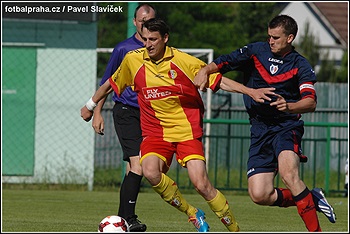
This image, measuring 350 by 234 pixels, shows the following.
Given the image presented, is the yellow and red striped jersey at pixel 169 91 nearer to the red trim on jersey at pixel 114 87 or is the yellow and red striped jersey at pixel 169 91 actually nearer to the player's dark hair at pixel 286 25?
the red trim on jersey at pixel 114 87

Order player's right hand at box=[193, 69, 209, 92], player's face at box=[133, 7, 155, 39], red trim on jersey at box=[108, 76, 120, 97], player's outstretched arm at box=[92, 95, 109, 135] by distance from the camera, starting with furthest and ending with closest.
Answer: player's face at box=[133, 7, 155, 39] → player's outstretched arm at box=[92, 95, 109, 135] → red trim on jersey at box=[108, 76, 120, 97] → player's right hand at box=[193, 69, 209, 92]

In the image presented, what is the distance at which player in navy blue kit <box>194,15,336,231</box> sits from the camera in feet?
26.1

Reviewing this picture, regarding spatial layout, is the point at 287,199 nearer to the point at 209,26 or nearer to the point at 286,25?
the point at 286,25

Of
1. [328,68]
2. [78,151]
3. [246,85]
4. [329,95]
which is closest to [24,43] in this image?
[78,151]

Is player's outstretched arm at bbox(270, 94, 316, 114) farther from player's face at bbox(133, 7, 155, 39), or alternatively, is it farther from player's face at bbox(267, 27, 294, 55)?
player's face at bbox(133, 7, 155, 39)

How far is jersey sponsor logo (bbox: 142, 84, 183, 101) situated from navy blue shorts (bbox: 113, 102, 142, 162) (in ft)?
3.11

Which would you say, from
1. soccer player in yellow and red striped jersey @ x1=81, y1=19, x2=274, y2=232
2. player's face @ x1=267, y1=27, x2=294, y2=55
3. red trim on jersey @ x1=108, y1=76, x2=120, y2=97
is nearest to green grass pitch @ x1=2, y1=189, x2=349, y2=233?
soccer player in yellow and red striped jersey @ x1=81, y1=19, x2=274, y2=232

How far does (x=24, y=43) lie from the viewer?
57.0 ft

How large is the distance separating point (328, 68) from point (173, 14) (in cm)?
751

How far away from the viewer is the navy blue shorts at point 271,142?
815 centimetres

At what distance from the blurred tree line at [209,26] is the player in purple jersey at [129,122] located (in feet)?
69.6

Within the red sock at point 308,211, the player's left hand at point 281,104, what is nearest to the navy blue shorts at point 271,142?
the red sock at point 308,211

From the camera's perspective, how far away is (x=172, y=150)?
334 inches

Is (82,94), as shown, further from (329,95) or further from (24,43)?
(329,95)
